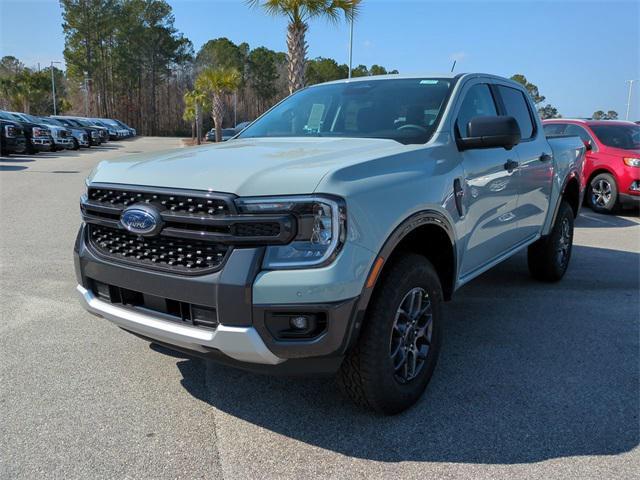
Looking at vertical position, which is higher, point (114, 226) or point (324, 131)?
point (324, 131)

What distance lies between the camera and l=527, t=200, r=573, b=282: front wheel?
5426 mm

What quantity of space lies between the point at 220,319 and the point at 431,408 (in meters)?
1.39

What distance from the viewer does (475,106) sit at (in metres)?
3.94

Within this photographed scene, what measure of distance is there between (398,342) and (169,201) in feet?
4.44

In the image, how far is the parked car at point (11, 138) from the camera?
19.7m

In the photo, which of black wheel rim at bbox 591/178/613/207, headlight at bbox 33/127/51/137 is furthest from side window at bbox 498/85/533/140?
headlight at bbox 33/127/51/137

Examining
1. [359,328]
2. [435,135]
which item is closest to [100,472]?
[359,328]

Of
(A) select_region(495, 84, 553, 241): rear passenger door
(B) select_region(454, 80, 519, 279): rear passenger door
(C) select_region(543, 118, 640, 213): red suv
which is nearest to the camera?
(B) select_region(454, 80, 519, 279): rear passenger door

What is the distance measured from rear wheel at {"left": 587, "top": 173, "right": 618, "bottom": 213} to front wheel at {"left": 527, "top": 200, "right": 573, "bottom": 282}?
221 inches

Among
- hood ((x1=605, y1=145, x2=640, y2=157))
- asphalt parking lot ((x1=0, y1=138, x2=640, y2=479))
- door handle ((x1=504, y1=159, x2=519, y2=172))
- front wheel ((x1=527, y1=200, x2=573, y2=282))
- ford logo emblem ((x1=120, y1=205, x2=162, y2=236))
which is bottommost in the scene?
asphalt parking lot ((x1=0, y1=138, x2=640, y2=479))

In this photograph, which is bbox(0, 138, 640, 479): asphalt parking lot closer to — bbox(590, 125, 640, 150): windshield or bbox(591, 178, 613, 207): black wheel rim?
bbox(591, 178, 613, 207): black wheel rim

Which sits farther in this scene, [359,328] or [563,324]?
[563,324]

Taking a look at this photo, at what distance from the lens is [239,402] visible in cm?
309

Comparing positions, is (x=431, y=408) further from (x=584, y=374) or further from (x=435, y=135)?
(x=435, y=135)
